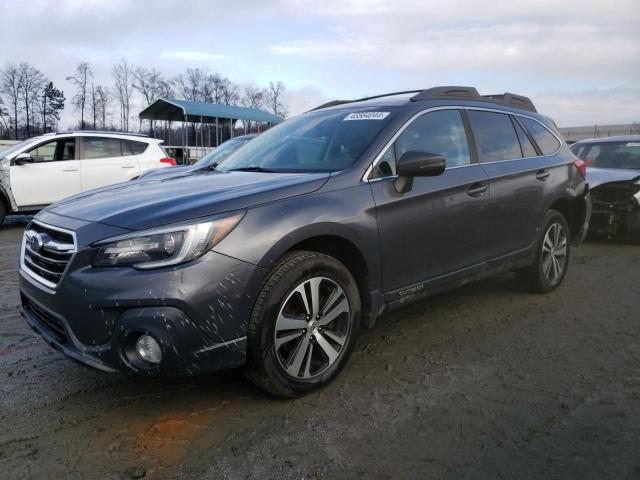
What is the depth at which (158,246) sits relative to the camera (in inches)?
97.3

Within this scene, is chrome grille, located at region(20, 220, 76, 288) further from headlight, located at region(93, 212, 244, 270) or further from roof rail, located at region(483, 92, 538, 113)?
roof rail, located at region(483, 92, 538, 113)

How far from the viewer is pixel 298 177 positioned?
10.2ft

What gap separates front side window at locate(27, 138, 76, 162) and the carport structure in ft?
51.1

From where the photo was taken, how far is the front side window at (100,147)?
10438 mm

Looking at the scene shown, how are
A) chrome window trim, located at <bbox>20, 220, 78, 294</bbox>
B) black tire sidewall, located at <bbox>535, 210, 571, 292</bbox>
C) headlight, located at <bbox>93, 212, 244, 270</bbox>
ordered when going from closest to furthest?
headlight, located at <bbox>93, 212, 244, 270</bbox>, chrome window trim, located at <bbox>20, 220, 78, 294</bbox>, black tire sidewall, located at <bbox>535, 210, 571, 292</bbox>

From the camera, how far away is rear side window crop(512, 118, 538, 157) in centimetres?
468

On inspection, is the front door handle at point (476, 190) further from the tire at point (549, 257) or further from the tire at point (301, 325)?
the tire at point (301, 325)

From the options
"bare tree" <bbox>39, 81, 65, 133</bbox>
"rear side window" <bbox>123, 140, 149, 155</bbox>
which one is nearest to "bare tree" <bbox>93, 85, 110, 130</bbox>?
"bare tree" <bbox>39, 81, 65, 133</bbox>

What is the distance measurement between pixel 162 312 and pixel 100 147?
9.29m

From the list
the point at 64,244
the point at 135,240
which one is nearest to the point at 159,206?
the point at 135,240

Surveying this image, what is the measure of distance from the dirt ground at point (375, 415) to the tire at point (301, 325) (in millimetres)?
152

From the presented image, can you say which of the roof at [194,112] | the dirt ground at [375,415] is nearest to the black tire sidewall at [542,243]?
the dirt ground at [375,415]

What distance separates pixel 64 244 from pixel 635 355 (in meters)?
3.60

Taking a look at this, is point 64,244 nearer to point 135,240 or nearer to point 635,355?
point 135,240
